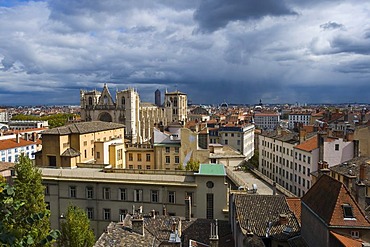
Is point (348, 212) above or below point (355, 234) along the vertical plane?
above

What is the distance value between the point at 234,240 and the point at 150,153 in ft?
120

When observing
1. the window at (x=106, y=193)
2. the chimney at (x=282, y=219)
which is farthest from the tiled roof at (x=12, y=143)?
the chimney at (x=282, y=219)

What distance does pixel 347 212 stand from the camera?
18.5m

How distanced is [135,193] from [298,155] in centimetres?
2752

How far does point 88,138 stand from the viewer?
5269 centimetres

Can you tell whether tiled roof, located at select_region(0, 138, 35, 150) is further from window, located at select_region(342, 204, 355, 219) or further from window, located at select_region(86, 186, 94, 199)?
window, located at select_region(342, 204, 355, 219)

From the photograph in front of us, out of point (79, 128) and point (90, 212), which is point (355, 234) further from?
point (79, 128)

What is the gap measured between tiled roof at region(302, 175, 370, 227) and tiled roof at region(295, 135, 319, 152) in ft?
93.7

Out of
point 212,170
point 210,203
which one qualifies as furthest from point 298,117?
point 210,203

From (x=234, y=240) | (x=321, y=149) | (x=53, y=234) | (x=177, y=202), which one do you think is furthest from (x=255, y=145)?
(x=53, y=234)

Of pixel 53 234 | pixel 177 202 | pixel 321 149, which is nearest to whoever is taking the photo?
pixel 53 234

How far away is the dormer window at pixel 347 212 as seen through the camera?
1841 centimetres

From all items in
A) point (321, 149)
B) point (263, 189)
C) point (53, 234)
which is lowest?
point (263, 189)

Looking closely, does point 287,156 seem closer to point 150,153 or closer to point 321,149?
point 321,149
